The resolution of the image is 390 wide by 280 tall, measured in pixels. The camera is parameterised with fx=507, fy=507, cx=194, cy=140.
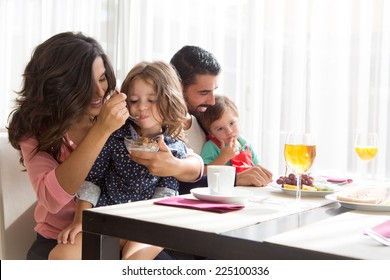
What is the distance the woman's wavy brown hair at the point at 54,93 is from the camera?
1774 mm

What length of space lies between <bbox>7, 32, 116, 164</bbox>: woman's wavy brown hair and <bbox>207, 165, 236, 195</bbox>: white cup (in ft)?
2.19

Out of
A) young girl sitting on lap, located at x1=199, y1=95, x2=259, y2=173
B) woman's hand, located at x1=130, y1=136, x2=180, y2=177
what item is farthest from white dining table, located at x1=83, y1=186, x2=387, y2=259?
young girl sitting on lap, located at x1=199, y1=95, x2=259, y2=173

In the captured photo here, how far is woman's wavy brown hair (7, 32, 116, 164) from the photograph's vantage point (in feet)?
5.82

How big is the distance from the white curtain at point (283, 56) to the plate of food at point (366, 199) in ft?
4.97

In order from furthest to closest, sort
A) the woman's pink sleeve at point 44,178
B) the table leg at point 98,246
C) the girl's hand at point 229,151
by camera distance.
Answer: the girl's hand at point 229,151 → the woman's pink sleeve at point 44,178 → the table leg at point 98,246

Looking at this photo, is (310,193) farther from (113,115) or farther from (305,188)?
(113,115)

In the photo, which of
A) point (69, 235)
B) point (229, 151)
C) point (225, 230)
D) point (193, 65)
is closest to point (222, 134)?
point (229, 151)

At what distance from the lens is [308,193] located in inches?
61.2

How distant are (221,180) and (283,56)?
6.74ft

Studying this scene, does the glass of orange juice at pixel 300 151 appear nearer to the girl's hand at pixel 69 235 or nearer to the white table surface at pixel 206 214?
the white table surface at pixel 206 214

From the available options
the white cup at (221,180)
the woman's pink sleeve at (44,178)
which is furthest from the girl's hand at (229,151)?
the white cup at (221,180)

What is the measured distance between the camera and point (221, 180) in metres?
1.35

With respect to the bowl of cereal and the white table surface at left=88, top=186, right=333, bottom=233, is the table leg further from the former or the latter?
the bowl of cereal
